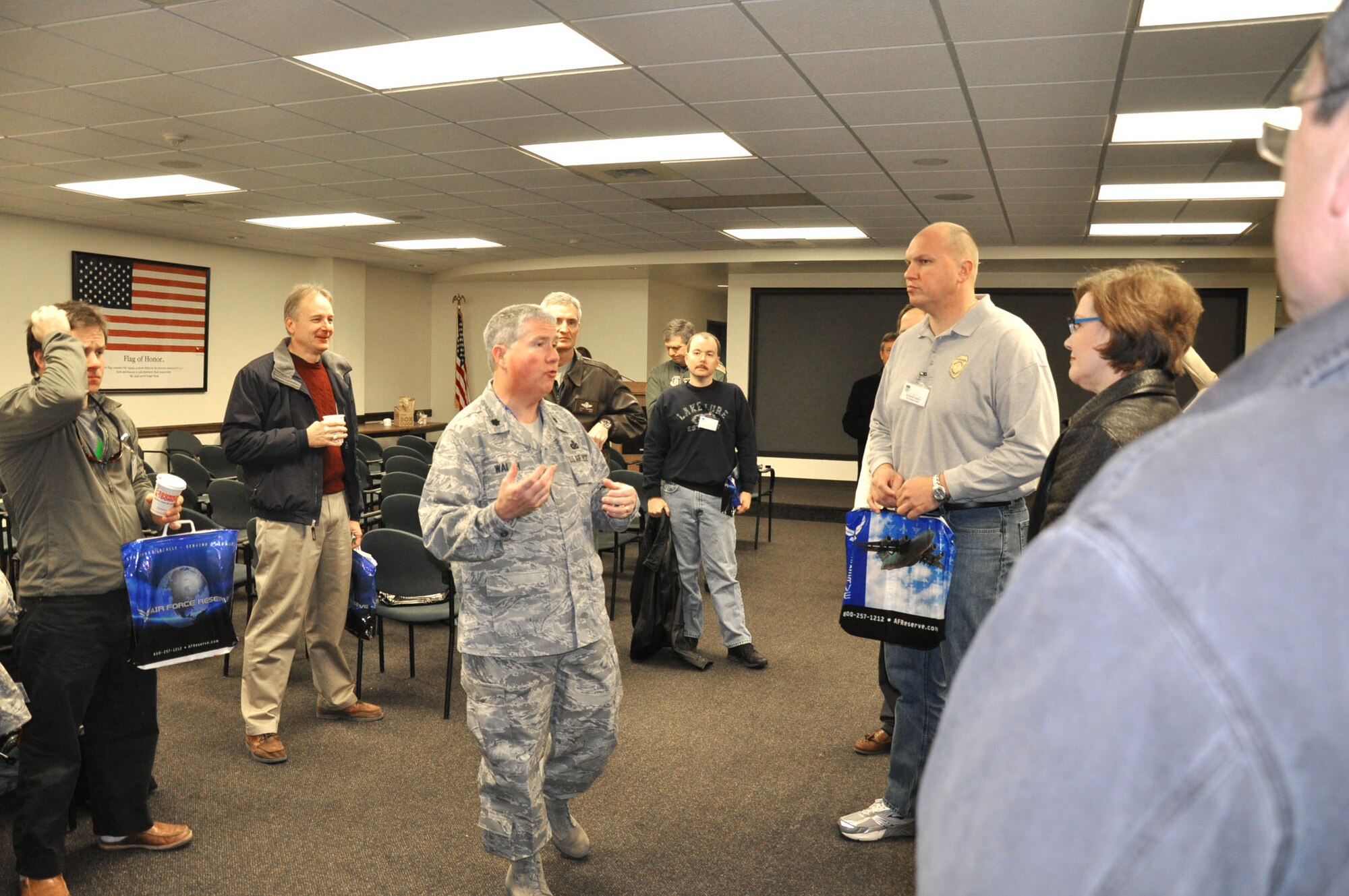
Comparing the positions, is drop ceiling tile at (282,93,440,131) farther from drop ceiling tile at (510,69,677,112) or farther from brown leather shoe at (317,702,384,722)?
brown leather shoe at (317,702,384,722)

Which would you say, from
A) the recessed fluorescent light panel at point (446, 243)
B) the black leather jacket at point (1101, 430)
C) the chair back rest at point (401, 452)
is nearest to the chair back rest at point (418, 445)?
the chair back rest at point (401, 452)

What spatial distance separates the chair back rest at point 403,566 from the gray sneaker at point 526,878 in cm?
191

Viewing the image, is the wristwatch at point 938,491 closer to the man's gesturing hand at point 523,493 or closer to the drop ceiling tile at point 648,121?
the man's gesturing hand at point 523,493

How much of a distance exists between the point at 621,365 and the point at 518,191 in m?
6.24

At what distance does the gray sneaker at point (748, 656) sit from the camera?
4879mm

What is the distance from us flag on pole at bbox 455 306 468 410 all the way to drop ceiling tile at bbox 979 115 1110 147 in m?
9.70

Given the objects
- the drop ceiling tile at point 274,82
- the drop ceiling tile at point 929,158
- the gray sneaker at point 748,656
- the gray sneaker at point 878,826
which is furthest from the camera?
the drop ceiling tile at point 929,158

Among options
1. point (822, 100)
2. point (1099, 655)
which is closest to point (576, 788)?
point (1099, 655)

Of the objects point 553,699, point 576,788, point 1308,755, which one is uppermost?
point 1308,755

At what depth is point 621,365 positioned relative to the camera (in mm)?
14016

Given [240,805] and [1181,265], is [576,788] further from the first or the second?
[1181,265]

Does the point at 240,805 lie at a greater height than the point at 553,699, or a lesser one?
lesser

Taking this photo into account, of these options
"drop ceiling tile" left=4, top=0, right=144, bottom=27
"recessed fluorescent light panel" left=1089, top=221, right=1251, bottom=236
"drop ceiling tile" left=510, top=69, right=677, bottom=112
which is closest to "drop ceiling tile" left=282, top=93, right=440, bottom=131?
"drop ceiling tile" left=510, top=69, right=677, bottom=112

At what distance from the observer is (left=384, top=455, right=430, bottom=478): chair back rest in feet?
22.5
